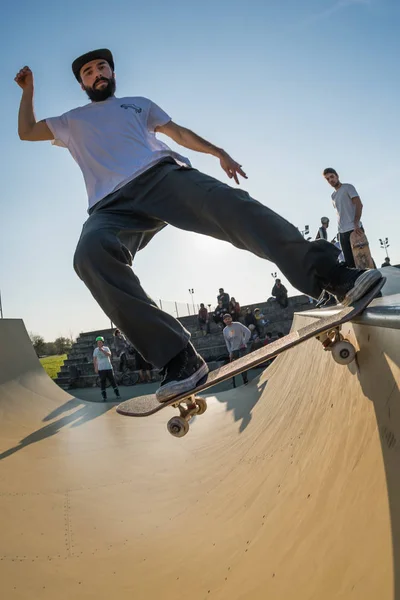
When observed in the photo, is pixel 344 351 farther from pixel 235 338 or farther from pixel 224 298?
pixel 224 298

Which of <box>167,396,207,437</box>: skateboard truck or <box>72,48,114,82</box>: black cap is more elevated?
<box>72,48,114,82</box>: black cap

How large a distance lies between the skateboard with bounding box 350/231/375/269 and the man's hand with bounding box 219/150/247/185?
11.7 feet

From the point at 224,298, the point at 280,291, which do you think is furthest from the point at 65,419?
the point at 280,291

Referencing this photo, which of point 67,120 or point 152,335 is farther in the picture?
point 67,120

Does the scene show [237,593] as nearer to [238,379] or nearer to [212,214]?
[212,214]

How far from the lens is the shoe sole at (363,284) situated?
170cm

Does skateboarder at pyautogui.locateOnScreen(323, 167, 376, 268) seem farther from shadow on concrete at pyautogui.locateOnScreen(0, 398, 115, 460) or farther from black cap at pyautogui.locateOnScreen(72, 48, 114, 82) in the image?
shadow on concrete at pyautogui.locateOnScreen(0, 398, 115, 460)

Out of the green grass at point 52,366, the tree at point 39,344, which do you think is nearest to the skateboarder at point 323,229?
the green grass at point 52,366

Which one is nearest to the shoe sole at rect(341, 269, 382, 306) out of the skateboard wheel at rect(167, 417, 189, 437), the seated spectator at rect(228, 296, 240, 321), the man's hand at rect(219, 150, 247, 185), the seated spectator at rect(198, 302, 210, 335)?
the skateboard wheel at rect(167, 417, 189, 437)

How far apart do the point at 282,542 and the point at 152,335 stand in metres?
1.03

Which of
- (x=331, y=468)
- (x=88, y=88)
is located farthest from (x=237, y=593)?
(x=88, y=88)

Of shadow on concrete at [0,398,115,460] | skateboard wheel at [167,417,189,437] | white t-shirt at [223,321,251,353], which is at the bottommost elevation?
shadow on concrete at [0,398,115,460]

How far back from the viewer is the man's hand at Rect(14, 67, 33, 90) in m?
2.59

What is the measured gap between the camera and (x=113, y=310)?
2.11m
